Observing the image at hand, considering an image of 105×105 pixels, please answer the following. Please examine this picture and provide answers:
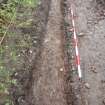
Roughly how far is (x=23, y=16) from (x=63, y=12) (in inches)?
90.4

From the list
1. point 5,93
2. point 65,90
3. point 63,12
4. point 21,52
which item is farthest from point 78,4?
point 5,93

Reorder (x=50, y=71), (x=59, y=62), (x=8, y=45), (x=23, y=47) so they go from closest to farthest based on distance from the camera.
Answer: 1. (x=50, y=71)
2. (x=59, y=62)
3. (x=8, y=45)
4. (x=23, y=47)

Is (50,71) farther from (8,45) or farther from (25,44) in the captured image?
(8,45)

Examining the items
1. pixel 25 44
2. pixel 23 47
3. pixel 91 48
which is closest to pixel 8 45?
pixel 23 47

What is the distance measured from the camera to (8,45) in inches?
348

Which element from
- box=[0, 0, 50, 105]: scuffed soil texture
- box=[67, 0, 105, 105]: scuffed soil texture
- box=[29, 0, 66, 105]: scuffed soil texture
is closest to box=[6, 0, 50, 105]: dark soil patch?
box=[0, 0, 50, 105]: scuffed soil texture

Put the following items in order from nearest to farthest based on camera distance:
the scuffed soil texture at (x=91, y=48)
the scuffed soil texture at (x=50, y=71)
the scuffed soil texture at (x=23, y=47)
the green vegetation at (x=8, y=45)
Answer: the green vegetation at (x=8, y=45) → the scuffed soil texture at (x=23, y=47) → the scuffed soil texture at (x=50, y=71) → the scuffed soil texture at (x=91, y=48)

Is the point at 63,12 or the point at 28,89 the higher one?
the point at 28,89

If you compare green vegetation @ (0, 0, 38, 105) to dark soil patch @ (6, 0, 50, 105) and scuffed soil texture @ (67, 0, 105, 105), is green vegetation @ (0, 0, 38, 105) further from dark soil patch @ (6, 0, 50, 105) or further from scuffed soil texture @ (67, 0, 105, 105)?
scuffed soil texture @ (67, 0, 105, 105)

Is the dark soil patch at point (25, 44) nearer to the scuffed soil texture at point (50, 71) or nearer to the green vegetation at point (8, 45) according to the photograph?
the green vegetation at point (8, 45)

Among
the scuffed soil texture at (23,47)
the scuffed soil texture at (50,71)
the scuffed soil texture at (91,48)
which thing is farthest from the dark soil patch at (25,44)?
the scuffed soil texture at (91,48)

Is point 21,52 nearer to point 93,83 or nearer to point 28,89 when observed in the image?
point 28,89

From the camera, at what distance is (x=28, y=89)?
7.30 m

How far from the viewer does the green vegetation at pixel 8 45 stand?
695 centimetres
